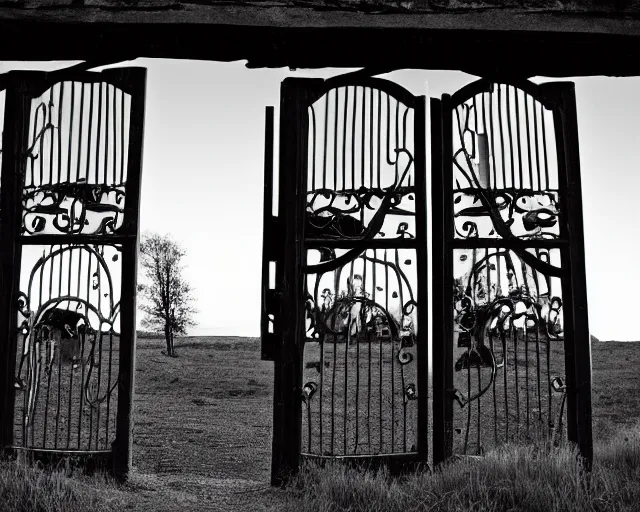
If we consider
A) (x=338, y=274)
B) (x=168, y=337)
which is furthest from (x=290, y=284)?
(x=168, y=337)

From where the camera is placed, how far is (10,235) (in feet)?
17.3

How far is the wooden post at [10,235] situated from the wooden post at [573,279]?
387 centimetres

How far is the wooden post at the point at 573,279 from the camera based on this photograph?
16.9ft

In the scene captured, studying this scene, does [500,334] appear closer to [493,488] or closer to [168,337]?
[493,488]

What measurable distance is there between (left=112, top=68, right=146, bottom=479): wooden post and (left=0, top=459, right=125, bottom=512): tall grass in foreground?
1.36 feet

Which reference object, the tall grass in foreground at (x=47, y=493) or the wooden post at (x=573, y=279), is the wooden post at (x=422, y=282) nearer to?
the wooden post at (x=573, y=279)

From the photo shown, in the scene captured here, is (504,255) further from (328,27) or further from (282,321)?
(328,27)

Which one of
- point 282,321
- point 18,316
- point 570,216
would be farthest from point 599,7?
point 18,316

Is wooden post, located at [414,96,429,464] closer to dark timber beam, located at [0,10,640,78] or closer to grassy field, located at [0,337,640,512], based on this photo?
grassy field, located at [0,337,640,512]

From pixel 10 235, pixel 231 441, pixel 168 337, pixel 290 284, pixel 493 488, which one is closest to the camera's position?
pixel 493 488

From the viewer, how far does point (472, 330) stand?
5.31 metres

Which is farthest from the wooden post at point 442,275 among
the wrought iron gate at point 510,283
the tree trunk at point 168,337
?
the tree trunk at point 168,337

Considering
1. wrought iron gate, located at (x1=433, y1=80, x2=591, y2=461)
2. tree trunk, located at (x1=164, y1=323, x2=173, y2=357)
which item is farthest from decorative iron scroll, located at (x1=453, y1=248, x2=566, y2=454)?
tree trunk, located at (x1=164, y1=323, x2=173, y2=357)

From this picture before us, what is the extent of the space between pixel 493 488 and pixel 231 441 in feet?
11.9
